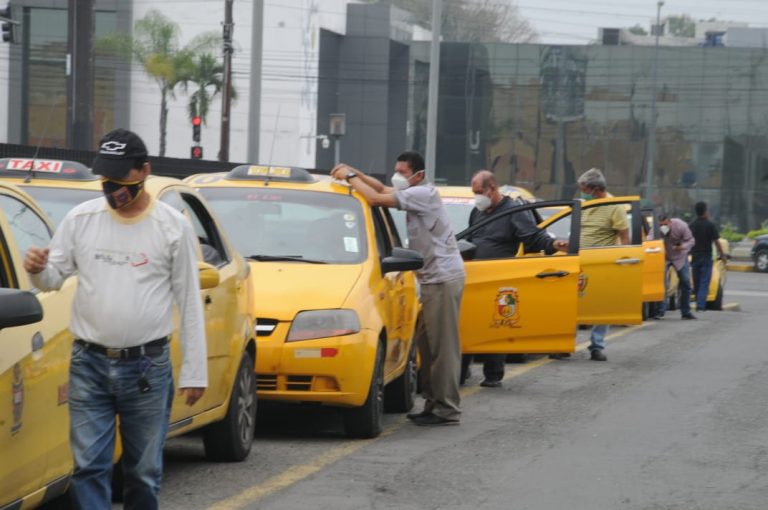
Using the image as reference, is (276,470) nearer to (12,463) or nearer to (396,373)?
(396,373)

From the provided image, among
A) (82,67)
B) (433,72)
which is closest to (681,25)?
(433,72)

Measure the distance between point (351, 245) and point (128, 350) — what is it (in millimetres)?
4927

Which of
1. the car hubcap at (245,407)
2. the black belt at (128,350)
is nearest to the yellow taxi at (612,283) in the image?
the car hubcap at (245,407)

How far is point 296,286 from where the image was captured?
9750 mm

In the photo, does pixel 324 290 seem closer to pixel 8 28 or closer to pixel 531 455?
pixel 531 455

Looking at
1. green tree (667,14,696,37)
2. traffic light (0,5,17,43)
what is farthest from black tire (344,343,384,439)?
green tree (667,14,696,37)

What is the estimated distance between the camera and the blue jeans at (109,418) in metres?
5.56

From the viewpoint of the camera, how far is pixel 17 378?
5762 mm

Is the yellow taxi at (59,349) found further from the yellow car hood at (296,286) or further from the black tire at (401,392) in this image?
the black tire at (401,392)

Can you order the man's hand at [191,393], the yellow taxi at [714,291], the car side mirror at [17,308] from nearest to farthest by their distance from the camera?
the car side mirror at [17,308], the man's hand at [191,393], the yellow taxi at [714,291]

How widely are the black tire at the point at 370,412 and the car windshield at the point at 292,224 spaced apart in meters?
0.82

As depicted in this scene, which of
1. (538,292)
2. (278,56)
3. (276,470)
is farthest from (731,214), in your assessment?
(276,470)

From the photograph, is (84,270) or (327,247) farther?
(327,247)

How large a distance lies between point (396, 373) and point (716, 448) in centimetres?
229
